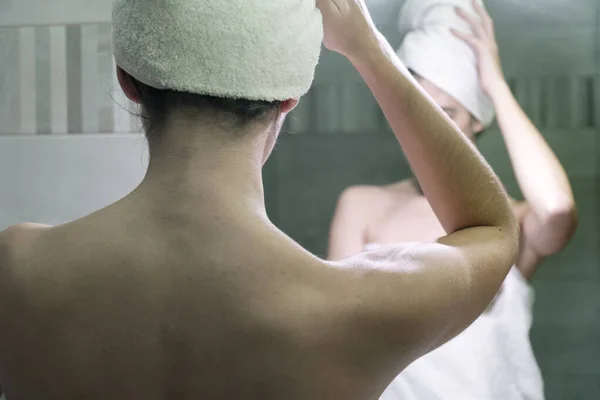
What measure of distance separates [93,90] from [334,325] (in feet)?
3.07

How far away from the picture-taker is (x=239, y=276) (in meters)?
0.46

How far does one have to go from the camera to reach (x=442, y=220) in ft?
1.86

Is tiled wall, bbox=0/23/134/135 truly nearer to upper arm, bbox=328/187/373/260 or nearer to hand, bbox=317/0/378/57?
upper arm, bbox=328/187/373/260

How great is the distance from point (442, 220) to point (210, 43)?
25 centimetres

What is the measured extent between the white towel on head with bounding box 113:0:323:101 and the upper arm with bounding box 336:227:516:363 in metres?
0.15

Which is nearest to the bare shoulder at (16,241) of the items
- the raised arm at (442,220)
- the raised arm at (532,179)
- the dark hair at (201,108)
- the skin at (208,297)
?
the skin at (208,297)

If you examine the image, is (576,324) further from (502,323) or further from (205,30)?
(205,30)

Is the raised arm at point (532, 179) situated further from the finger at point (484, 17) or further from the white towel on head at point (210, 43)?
the white towel on head at point (210, 43)

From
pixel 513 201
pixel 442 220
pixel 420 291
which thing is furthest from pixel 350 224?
pixel 420 291

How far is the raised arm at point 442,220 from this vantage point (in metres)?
0.46

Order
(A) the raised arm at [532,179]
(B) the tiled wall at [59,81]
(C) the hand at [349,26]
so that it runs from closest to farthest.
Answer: (C) the hand at [349,26] < (A) the raised arm at [532,179] < (B) the tiled wall at [59,81]

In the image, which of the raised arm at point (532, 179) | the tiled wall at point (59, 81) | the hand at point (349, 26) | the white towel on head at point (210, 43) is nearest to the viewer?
the white towel on head at point (210, 43)

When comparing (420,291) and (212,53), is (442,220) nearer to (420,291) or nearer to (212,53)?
(420,291)

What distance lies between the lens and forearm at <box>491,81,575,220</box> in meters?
1.09
